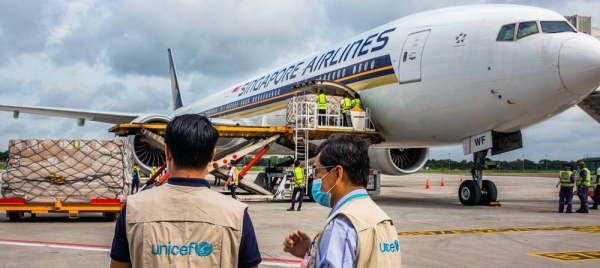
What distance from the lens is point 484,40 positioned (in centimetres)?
1167

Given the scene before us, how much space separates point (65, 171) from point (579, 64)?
920cm

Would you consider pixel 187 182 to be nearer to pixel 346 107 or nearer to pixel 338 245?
pixel 338 245

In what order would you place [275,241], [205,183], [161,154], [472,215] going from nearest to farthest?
[205,183]
[275,241]
[472,215]
[161,154]

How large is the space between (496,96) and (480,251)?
522 cm

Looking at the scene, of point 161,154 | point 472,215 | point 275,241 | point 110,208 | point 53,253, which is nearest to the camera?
point 53,253

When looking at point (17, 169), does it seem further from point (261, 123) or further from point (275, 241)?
point (261, 123)

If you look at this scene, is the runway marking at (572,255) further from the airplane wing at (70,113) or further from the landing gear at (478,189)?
the airplane wing at (70,113)

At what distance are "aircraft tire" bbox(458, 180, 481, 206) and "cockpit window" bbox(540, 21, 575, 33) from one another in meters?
3.81

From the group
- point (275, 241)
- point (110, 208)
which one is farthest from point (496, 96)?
point (110, 208)

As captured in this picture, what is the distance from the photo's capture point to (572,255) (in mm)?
6723

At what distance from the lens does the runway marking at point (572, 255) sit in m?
6.47

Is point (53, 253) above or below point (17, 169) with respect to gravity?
below

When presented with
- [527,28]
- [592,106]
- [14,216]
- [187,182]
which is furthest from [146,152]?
[187,182]

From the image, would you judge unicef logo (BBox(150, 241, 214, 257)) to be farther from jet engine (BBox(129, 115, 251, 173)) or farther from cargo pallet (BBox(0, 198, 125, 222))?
jet engine (BBox(129, 115, 251, 173))
